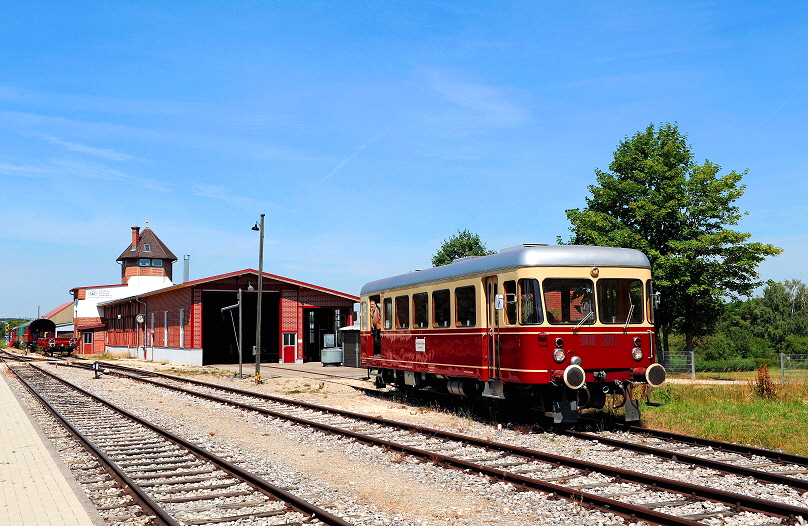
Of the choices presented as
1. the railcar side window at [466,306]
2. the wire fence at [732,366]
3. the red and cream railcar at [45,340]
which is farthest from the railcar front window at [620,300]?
the red and cream railcar at [45,340]

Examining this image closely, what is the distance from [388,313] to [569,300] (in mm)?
7202

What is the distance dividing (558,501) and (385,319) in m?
12.1

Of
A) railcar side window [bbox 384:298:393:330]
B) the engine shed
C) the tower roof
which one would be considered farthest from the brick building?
railcar side window [bbox 384:298:393:330]

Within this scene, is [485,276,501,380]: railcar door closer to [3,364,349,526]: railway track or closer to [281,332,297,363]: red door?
[3,364,349,526]: railway track

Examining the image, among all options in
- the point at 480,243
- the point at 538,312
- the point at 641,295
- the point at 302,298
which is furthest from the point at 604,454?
the point at 480,243

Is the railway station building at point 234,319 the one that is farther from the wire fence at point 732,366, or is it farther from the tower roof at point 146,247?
the wire fence at point 732,366

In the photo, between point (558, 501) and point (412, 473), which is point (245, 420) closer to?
point (412, 473)

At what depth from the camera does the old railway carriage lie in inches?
523

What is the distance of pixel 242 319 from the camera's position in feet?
159

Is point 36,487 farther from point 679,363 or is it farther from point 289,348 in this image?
point 289,348

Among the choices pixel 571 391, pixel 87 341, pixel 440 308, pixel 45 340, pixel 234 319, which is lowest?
pixel 571 391

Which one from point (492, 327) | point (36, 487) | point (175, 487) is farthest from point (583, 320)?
point (36, 487)

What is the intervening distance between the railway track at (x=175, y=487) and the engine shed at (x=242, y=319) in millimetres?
Answer: 29453

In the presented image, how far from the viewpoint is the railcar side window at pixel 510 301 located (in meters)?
13.6
